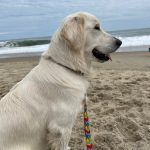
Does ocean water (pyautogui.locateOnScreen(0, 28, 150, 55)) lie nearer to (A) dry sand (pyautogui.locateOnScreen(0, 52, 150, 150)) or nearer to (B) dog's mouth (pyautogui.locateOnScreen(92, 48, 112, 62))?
(A) dry sand (pyautogui.locateOnScreen(0, 52, 150, 150))

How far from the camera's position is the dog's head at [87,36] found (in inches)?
116

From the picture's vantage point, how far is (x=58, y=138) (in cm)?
290

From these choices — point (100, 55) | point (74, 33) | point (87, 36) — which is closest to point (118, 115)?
point (100, 55)

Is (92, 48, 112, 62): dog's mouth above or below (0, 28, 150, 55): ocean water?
above

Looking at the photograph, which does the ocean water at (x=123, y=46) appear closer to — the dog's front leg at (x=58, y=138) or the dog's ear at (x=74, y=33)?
the dog's ear at (x=74, y=33)

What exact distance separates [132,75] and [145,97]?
2.26 m

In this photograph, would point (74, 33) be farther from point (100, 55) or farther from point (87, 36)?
point (100, 55)

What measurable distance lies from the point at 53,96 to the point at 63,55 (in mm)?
423

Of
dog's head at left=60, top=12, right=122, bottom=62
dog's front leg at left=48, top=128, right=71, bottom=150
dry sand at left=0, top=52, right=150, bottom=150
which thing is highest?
dog's head at left=60, top=12, right=122, bottom=62

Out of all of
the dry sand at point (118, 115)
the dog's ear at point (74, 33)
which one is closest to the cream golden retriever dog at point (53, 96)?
the dog's ear at point (74, 33)

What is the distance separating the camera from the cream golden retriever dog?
275cm

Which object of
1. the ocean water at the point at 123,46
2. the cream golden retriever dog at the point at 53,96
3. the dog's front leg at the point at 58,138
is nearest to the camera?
the cream golden retriever dog at the point at 53,96

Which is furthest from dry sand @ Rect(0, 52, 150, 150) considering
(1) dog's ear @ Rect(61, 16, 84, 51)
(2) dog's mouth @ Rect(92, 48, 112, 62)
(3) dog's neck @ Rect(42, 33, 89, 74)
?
(1) dog's ear @ Rect(61, 16, 84, 51)

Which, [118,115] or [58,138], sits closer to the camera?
[58,138]
